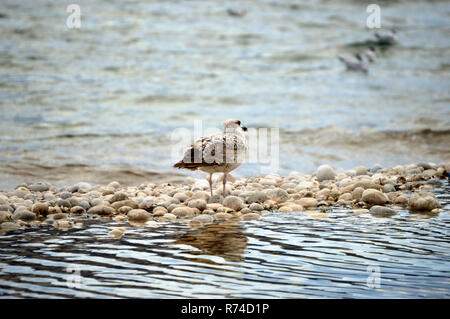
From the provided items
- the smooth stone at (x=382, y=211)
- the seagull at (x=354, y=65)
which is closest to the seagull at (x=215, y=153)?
the smooth stone at (x=382, y=211)

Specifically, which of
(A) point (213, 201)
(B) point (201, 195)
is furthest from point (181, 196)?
(A) point (213, 201)

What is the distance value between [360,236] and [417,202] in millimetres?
1738

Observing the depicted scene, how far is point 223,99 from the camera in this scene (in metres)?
17.6

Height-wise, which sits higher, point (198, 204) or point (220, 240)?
point (198, 204)

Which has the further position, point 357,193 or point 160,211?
point 357,193

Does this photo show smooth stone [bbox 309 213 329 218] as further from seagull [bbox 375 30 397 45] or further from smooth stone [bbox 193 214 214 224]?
seagull [bbox 375 30 397 45]

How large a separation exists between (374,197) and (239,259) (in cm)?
315

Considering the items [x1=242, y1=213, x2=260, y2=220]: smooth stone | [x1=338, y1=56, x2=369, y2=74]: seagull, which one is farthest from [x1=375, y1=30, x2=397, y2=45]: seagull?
[x1=242, y1=213, x2=260, y2=220]: smooth stone

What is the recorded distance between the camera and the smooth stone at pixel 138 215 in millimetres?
7062

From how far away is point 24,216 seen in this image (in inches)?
273

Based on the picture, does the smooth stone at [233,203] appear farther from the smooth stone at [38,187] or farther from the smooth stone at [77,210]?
the smooth stone at [38,187]

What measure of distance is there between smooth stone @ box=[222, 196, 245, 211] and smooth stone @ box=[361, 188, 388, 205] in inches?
68.2

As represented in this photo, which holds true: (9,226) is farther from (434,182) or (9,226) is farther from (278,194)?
(434,182)
